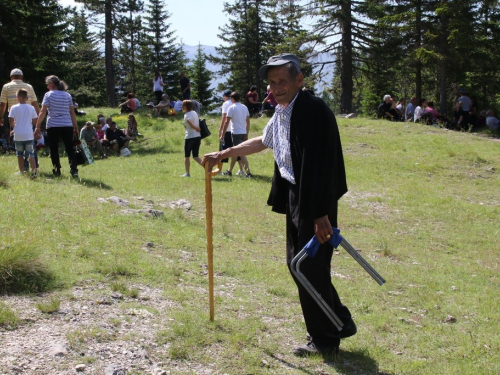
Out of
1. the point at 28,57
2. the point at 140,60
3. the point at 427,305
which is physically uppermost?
the point at 140,60

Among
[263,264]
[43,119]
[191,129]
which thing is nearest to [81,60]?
[191,129]

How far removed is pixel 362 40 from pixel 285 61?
26391mm

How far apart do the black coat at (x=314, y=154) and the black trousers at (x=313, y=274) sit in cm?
17

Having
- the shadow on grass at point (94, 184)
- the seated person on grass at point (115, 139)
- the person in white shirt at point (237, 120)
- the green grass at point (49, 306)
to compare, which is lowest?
the green grass at point (49, 306)

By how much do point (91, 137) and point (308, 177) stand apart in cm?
1625

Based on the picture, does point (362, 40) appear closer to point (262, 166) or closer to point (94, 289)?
point (262, 166)

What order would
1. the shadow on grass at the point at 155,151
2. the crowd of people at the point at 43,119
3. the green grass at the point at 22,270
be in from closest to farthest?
the green grass at the point at 22,270
the crowd of people at the point at 43,119
the shadow on grass at the point at 155,151

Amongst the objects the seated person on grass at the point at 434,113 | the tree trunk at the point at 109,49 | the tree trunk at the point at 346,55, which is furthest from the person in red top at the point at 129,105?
the seated person on grass at the point at 434,113

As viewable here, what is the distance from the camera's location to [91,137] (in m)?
19.1

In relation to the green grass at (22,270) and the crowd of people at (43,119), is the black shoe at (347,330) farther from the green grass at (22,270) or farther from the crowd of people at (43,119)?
the crowd of people at (43,119)

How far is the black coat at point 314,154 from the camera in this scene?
13.1 feet

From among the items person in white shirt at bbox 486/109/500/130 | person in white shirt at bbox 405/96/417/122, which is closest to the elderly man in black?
person in white shirt at bbox 486/109/500/130

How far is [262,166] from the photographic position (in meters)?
→ 16.1

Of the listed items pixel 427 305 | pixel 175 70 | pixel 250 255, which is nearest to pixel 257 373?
pixel 427 305
